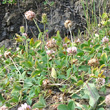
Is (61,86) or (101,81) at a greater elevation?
(101,81)

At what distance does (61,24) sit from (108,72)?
153 centimetres

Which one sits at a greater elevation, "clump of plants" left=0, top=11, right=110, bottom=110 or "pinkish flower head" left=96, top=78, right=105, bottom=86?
"pinkish flower head" left=96, top=78, right=105, bottom=86

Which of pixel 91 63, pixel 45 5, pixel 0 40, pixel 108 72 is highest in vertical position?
pixel 45 5

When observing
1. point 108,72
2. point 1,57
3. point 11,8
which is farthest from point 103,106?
point 11,8

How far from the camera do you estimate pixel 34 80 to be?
100 cm

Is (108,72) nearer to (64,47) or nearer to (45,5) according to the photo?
(64,47)

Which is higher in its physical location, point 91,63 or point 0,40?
Answer: point 91,63

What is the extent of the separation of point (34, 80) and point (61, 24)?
5.28 ft

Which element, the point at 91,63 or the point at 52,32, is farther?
the point at 52,32

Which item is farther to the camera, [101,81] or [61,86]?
[61,86]

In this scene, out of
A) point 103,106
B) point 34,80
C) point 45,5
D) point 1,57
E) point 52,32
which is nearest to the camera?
point 103,106

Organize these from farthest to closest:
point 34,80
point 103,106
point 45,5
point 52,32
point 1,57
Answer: point 45,5 → point 52,32 → point 1,57 → point 34,80 → point 103,106

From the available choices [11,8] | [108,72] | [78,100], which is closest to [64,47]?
[108,72]

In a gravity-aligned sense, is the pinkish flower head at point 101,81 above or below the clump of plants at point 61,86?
above
